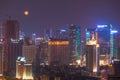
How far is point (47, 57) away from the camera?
18734mm

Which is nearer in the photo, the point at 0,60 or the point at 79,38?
the point at 0,60

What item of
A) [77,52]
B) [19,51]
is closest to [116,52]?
[77,52]

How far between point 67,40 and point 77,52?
3.63 ft

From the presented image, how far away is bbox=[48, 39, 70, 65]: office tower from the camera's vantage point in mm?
18916

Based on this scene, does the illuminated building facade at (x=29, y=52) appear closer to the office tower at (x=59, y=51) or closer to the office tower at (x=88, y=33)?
the office tower at (x=59, y=51)

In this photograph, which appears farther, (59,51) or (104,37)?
(59,51)

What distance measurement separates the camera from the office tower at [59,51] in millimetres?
18916

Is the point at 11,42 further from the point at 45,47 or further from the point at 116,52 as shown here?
the point at 116,52

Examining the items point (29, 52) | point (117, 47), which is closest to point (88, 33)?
point (117, 47)

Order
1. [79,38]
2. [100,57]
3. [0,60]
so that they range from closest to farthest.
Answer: [0,60]
[100,57]
[79,38]

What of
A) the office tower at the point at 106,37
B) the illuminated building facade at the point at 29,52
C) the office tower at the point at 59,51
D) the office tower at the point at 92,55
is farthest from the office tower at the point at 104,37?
the illuminated building facade at the point at 29,52

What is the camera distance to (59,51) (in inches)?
783

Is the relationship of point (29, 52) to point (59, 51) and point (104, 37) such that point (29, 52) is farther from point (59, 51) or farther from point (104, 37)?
point (104, 37)

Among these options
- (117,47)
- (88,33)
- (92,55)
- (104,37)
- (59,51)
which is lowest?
(92,55)
